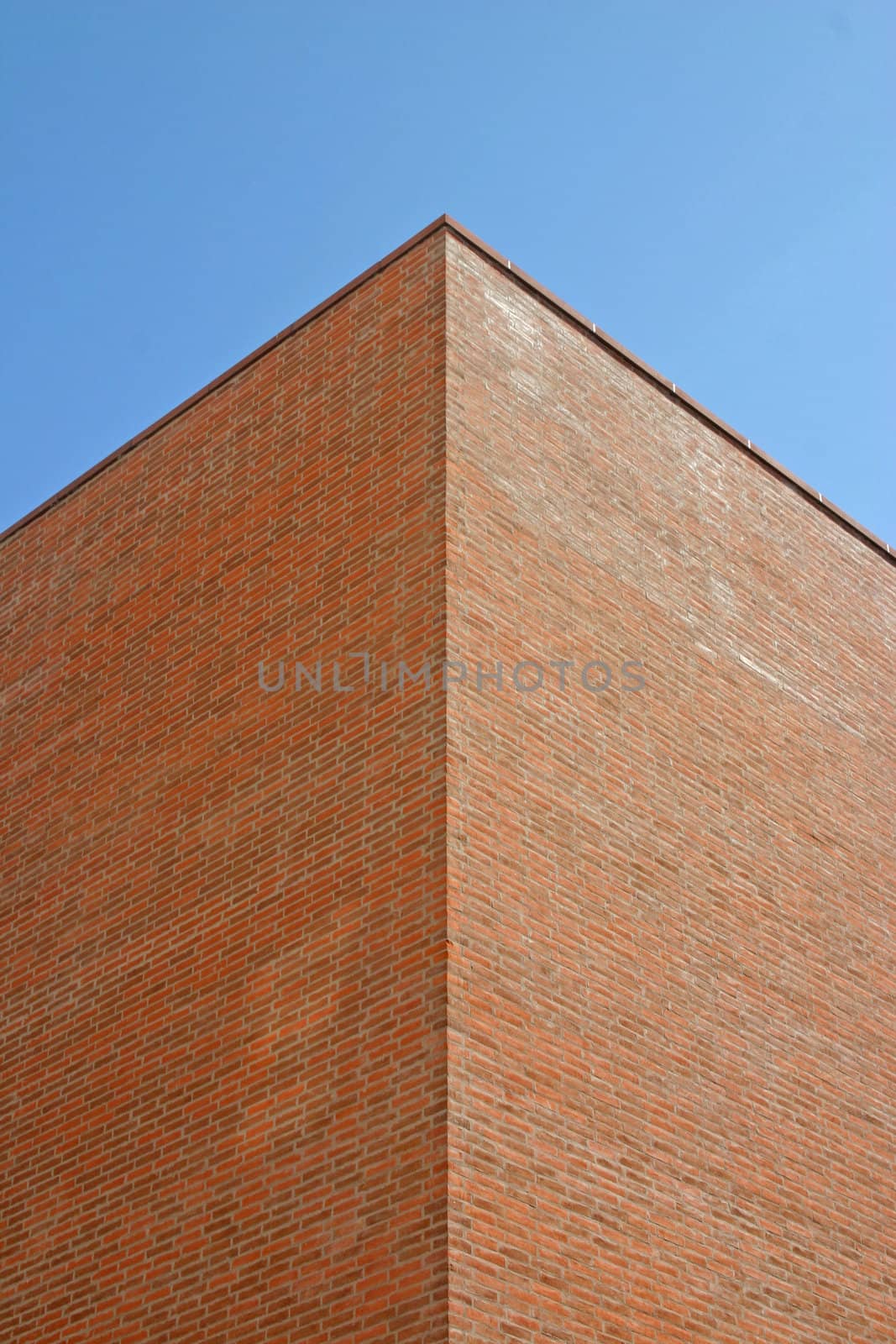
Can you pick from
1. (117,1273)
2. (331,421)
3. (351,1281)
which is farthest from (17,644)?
(351,1281)

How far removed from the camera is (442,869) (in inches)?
352

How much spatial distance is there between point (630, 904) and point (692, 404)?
515 centimetres

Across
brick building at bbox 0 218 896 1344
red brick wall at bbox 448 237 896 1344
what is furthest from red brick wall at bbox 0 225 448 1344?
red brick wall at bbox 448 237 896 1344

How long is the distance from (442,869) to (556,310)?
18.2 feet

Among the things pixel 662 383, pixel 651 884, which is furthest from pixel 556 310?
pixel 651 884

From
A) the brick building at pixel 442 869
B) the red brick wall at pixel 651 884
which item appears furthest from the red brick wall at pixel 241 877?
the red brick wall at pixel 651 884

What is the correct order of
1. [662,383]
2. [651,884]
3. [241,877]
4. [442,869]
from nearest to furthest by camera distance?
1. [442,869]
2. [241,877]
3. [651,884]
4. [662,383]

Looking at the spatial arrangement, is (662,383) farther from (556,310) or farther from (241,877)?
(241,877)

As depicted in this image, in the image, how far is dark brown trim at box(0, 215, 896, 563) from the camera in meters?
12.4

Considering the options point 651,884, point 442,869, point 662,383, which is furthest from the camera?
point 662,383

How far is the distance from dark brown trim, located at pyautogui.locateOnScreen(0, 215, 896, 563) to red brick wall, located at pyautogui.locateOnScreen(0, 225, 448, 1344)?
0.45 feet

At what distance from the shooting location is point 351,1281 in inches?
317

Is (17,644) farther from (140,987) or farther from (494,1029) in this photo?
(494,1029)

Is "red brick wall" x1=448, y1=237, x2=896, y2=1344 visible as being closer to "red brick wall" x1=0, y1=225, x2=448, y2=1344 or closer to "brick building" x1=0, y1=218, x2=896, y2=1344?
"brick building" x1=0, y1=218, x2=896, y2=1344
